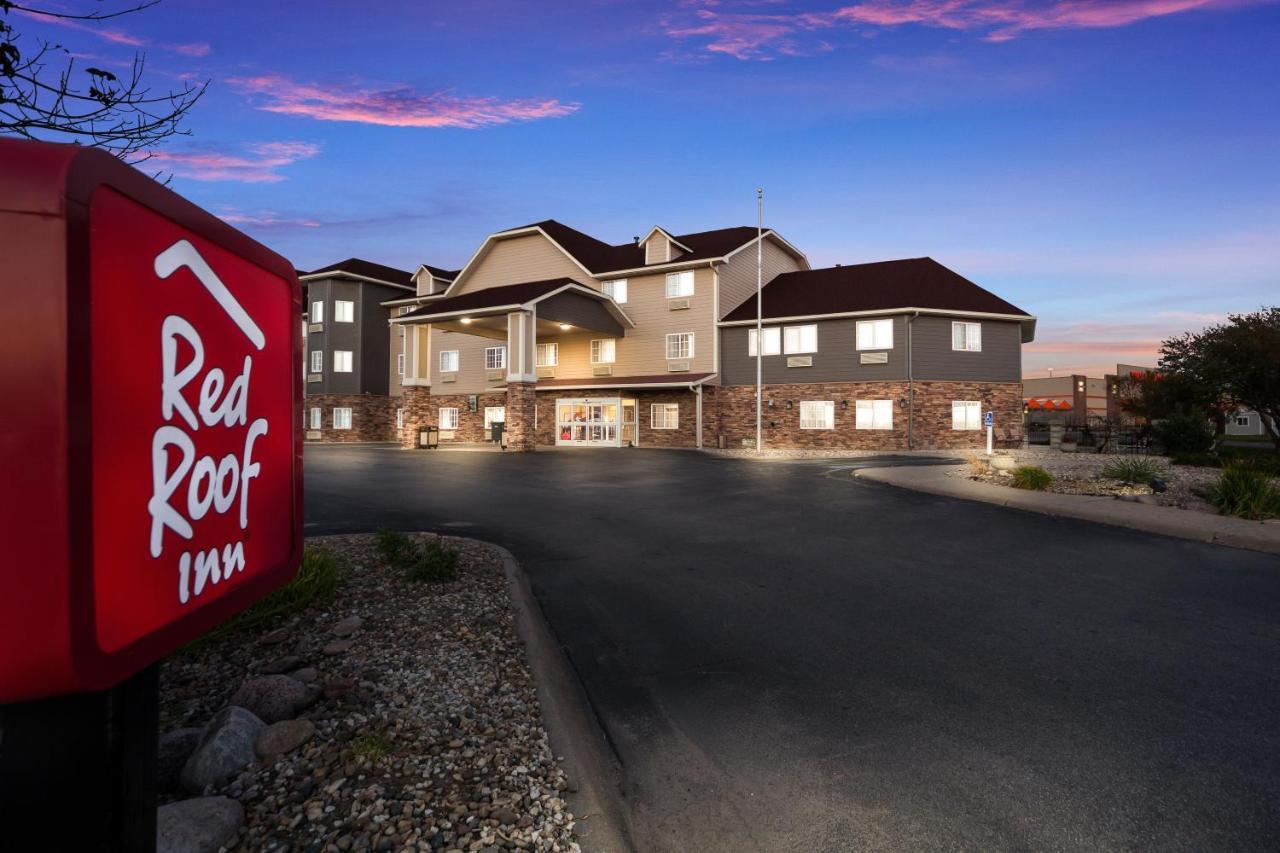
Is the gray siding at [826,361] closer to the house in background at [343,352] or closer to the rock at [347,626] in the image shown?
the house in background at [343,352]

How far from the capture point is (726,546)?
8562 mm

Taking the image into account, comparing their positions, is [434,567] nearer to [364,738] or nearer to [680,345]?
[364,738]

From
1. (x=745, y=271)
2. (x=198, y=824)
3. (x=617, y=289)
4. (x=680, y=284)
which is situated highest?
(x=745, y=271)

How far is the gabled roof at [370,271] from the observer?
43.5 metres

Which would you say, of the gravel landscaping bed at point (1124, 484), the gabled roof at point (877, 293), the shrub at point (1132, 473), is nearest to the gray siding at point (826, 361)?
the gabled roof at point (877, 293)

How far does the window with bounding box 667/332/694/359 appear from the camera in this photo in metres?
32.6

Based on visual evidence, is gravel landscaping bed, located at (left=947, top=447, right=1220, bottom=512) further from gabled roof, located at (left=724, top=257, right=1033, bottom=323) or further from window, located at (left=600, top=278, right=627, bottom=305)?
window, located at (left=600, top=278, right=627, bottom=305)

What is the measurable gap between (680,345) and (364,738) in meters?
30.4

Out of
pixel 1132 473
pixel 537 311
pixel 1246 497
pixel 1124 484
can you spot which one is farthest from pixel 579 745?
pixel 537 311

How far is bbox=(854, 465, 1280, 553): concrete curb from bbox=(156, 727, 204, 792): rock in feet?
39.1

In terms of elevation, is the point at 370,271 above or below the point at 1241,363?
above

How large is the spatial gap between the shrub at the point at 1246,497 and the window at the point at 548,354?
2903 cm

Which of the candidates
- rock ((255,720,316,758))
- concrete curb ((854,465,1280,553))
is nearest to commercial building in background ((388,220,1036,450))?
concrete curb ((854,465,1280,553))

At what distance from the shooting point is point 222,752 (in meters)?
3.10
